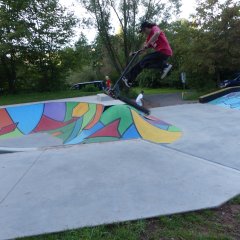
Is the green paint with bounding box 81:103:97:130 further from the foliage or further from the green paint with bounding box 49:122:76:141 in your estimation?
the foliage

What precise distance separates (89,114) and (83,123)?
747 mm

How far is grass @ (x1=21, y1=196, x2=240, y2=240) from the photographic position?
294 centimetres

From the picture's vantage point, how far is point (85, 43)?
20891 mm

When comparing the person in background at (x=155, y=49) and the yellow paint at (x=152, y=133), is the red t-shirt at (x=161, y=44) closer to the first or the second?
the person in background at (x=155, y=49)

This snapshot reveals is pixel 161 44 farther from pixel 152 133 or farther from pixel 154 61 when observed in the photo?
pixel 152 133

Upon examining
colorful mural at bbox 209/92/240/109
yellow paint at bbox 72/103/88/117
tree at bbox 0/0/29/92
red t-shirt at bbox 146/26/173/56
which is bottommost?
colorful mural at bbox 209/92/240/109

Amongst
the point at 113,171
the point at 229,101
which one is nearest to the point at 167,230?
the point at 113,171

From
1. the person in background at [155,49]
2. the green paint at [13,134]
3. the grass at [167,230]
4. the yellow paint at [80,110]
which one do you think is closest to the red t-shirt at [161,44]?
the person in background at [155,49]

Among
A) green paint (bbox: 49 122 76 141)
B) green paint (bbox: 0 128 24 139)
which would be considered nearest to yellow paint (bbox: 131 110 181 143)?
green paint (bbox: 49 122 76 141)

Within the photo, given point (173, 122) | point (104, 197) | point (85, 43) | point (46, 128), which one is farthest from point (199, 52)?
A: point (104, 197)

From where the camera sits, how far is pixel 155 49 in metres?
6.19

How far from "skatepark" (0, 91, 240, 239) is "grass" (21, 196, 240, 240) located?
117 millimetres

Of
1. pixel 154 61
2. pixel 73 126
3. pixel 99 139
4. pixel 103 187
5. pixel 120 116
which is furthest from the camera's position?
pixel 73 126

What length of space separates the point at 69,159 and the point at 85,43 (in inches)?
644
